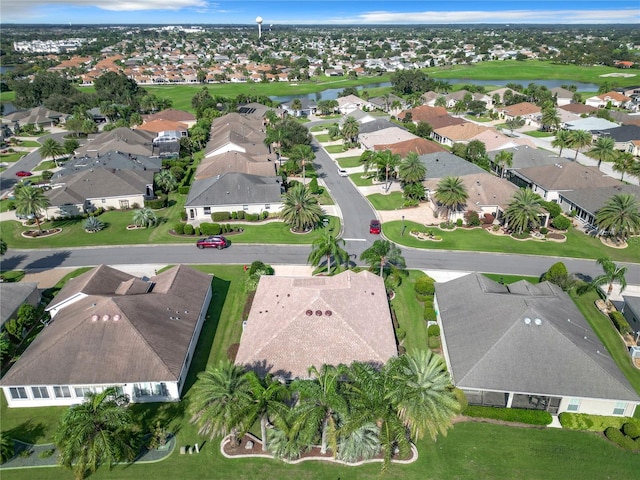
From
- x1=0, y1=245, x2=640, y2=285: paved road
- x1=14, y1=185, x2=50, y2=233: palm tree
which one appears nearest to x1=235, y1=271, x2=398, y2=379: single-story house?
x1=0, y1=245, x2=640, y2=285: paved road

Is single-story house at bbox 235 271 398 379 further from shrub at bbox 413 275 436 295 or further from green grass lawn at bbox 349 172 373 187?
green grass lawn at bbox 349 172 373 187

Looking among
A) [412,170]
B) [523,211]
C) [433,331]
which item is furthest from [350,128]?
[433,331]

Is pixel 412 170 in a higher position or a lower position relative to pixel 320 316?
higher

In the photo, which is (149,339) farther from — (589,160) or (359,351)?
(589,160)

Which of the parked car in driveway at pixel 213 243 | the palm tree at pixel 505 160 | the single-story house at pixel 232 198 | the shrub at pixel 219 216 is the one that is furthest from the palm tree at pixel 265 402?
the palm tree at pixel 505 160

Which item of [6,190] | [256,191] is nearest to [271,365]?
[256,191]

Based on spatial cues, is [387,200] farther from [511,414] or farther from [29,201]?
[29,201]

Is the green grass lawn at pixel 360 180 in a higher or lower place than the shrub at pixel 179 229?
lower

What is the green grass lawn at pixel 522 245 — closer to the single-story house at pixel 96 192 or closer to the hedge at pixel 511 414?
the hedge at pixel 511 414
